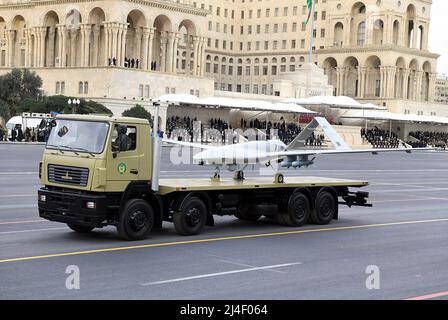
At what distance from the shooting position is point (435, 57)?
13100cm

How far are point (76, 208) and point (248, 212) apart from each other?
508 cm

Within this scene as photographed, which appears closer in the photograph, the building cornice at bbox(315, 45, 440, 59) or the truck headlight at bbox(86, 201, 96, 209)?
the truck headlight at bbox(86, 201, 96, 209)

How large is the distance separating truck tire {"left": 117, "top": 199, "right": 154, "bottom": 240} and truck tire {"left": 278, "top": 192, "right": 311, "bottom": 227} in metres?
4.23

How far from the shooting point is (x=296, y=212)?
65.8 feet

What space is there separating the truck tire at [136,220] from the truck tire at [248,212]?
3.34m

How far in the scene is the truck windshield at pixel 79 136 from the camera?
16375 millimetres

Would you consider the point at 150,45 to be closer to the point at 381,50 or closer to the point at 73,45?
the point at 73,45

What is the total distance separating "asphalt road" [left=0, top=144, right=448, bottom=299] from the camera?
1219 centimetres

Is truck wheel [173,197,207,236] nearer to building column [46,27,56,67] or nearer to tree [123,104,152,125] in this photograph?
tree [123,104,152,125]

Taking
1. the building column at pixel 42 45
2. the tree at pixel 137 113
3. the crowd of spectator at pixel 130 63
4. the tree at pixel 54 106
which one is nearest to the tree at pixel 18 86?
the tree at pixel 54 106

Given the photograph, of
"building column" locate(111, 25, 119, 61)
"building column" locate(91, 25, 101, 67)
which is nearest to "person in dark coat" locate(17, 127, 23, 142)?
"building column" locate(111, 25, 119, 61)
